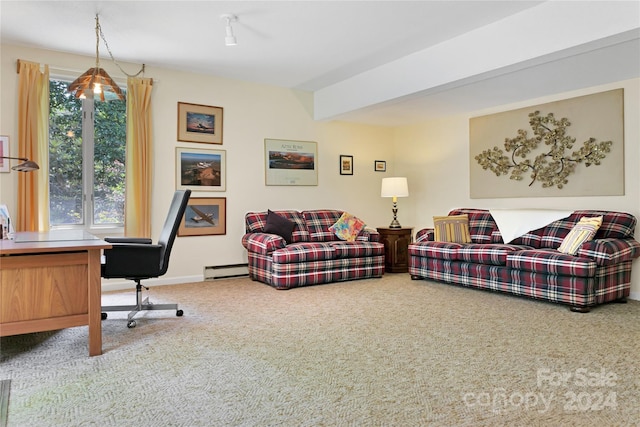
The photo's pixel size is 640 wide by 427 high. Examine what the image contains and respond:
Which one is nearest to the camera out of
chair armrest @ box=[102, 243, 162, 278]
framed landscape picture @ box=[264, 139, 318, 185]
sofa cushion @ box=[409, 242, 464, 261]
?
chair armrest @ box=[102, 243, 162, 278]

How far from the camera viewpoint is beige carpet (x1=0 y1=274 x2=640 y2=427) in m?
2.10

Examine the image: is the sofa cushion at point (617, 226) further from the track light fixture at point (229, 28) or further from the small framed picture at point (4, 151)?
the small framed picture at point (4, 151)

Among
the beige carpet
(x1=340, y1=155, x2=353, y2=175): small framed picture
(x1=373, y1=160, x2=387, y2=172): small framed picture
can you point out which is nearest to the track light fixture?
the beige carpet

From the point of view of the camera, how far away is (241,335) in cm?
337

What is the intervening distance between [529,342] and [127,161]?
4.42 m

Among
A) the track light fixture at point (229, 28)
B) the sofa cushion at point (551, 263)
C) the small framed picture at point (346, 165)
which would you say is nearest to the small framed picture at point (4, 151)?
the track light fixture at point (229, 28)

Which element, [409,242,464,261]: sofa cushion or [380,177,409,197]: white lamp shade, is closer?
[409,242,464,261]: sofa cushion

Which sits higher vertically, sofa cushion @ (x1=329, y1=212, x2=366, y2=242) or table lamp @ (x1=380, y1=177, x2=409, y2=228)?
table lamp @ (x1=380, y1=177, x2=409, y2=228)

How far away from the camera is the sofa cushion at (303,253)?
16.8 feet

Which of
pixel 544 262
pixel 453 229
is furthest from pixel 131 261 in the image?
pixel 453 229

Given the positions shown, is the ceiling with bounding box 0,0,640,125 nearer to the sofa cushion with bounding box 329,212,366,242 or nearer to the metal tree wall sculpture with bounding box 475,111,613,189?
the metal tree wall sculpture with bounding box 475,111,613,189

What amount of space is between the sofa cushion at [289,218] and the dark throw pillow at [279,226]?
0.33 feet

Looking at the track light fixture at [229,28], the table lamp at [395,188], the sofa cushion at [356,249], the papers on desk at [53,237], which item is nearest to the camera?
the papers on desk at [53,237]

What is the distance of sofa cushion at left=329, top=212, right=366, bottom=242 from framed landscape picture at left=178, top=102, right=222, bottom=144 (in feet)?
6.19
